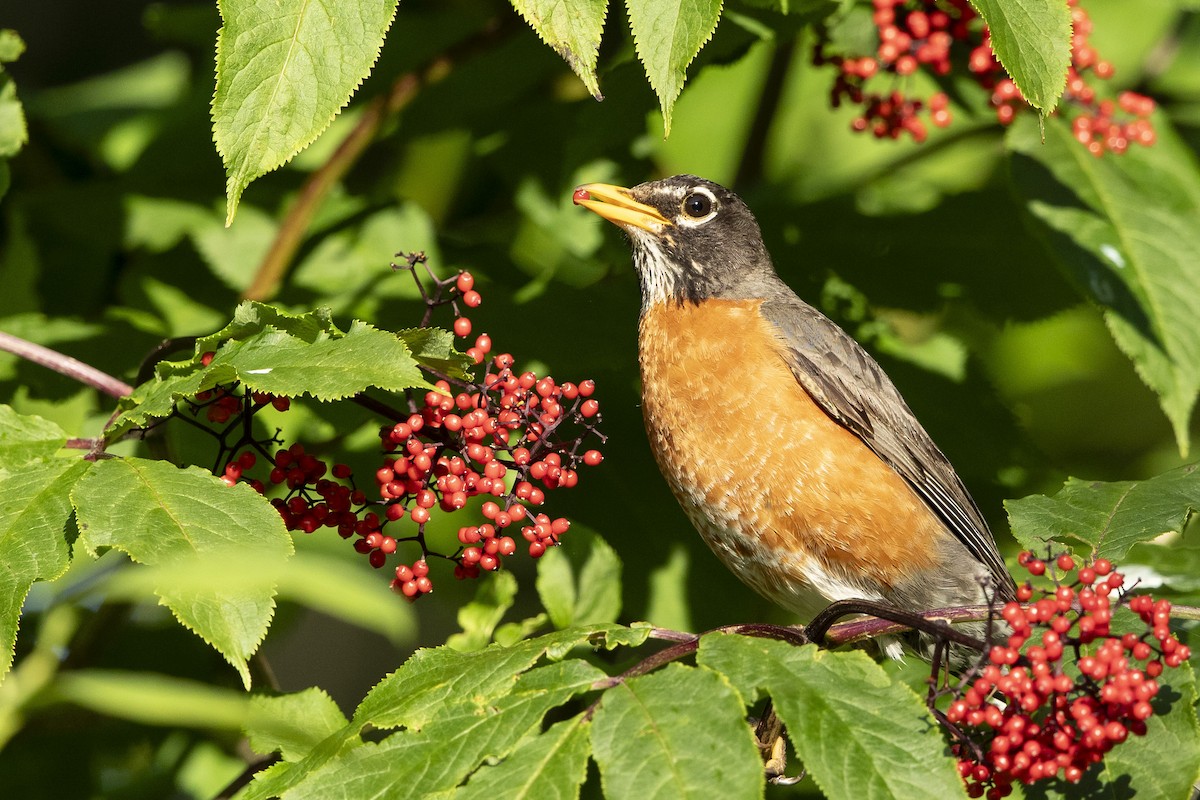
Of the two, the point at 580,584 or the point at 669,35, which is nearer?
the point at 669,35

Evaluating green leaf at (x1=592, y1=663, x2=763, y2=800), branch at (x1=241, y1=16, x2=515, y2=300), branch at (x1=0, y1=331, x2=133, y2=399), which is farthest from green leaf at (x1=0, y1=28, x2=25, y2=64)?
green leaf at (x1=592, y1=663, x2=763, y2=800)

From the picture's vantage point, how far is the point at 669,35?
231cm

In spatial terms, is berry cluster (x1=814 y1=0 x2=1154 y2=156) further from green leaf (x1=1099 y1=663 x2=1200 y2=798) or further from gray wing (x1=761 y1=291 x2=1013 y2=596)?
green leaf (x1=1099 y1=663 x2=1200 y2=798)

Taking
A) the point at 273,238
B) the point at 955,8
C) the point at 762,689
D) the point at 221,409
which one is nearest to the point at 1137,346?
the point at 955,8

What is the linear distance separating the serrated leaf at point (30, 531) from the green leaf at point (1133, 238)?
8.24 ft

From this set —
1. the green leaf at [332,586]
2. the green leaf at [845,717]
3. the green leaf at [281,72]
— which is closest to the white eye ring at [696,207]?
the green leaf at [281,72]

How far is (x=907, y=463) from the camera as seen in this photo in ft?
12.8

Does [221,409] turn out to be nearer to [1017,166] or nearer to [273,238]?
[273,238]

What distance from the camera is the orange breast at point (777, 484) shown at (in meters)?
3.74

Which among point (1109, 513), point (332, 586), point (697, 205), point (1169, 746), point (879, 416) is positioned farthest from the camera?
point (697, 205)

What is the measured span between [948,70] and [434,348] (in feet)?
6.66

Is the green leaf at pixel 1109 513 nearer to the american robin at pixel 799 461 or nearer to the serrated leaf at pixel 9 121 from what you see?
the american robin at pixel 799 461

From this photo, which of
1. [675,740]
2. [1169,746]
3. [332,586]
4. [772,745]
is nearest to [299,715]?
[772,745]

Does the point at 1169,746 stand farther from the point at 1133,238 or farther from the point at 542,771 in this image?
the point at 1133,238
